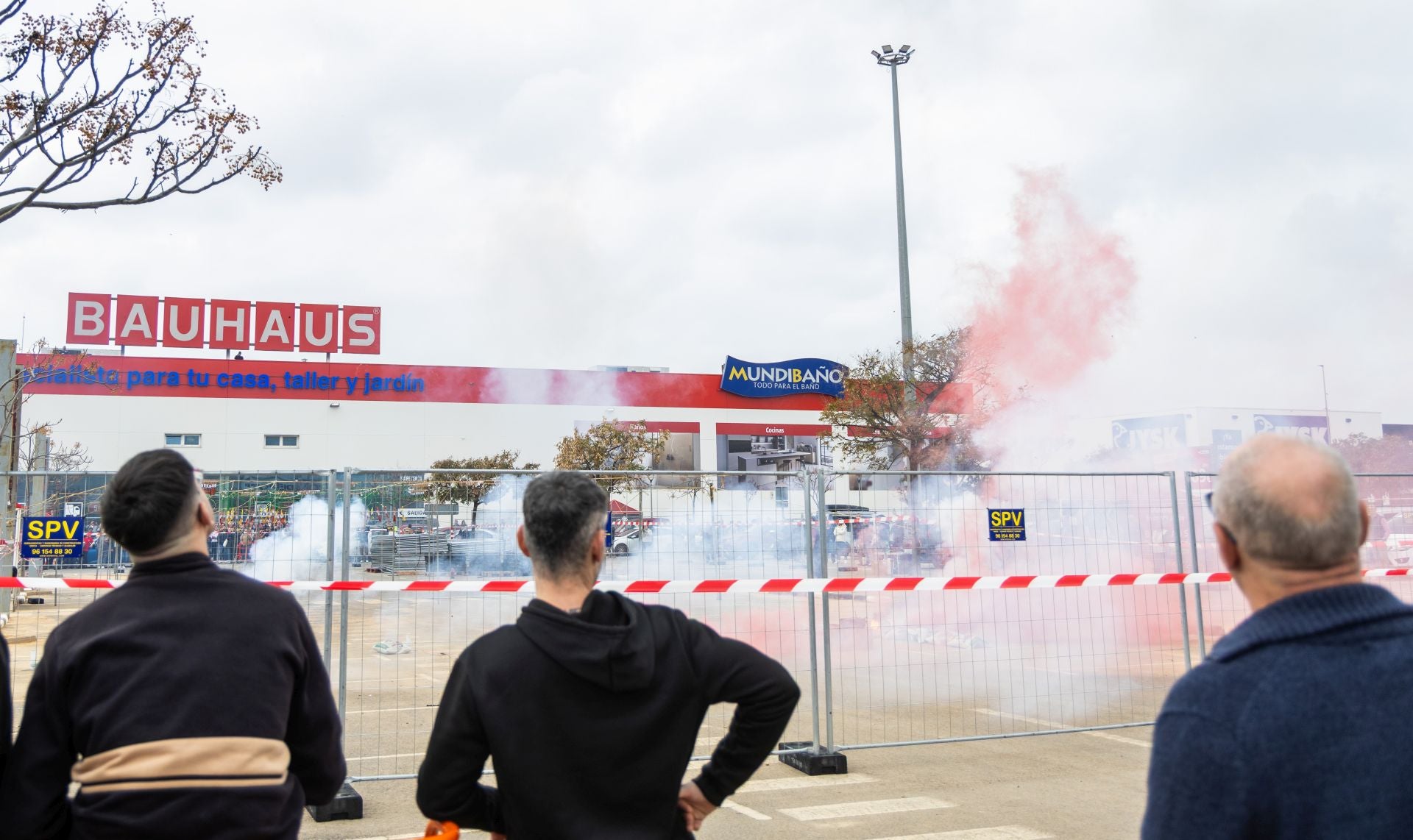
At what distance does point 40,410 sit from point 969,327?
37294mm

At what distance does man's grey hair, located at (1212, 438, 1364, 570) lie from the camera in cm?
170

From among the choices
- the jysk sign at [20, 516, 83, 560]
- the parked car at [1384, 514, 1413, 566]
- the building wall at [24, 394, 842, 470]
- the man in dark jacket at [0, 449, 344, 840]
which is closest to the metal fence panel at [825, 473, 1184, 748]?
the parked car at [1384, 514, 1413, 566]

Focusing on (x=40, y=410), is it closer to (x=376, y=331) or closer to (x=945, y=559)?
(x=376, y=331)

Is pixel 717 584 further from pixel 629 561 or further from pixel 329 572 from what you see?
pixel 329 572

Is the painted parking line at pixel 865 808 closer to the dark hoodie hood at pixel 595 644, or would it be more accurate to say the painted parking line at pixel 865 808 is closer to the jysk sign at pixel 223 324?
the dark hoodie hood at pixel 595 644

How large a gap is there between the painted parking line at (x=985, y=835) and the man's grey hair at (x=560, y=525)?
392 cm

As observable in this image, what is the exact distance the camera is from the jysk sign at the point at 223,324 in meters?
45.0

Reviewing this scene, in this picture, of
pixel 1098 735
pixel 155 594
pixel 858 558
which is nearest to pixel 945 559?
pixel 858 558

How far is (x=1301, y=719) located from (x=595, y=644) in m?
1.39

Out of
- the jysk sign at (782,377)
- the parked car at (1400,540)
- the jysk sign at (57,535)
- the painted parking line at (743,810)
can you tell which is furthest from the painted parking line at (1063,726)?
the jysk sign at (782,377)

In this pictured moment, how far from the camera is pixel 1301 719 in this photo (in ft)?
5.04

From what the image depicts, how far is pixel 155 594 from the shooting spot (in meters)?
2.39

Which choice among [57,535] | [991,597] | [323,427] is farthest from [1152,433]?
[57,535]

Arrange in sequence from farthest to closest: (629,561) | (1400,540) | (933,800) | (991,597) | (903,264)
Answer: (903,264) → (1400,540) → (991,597) → (629,561) → (933,800)
